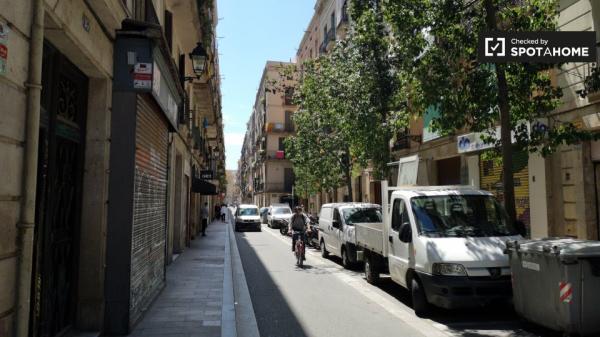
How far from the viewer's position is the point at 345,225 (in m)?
13.5

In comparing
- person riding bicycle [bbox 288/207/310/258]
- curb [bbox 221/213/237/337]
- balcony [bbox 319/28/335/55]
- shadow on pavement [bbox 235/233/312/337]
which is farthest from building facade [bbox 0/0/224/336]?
balcony [bbox 319/28/335/55]

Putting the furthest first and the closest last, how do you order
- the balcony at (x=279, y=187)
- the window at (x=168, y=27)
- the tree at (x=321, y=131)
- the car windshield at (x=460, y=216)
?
the balcony at (x=279, y=187)
the tree at (x=321, y=131)
the window at (x=168, y=27)
the car windshield at (x=460, y=216)

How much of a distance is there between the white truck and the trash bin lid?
646 millimetres

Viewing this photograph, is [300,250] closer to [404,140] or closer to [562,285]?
[562,285]

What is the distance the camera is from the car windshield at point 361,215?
1384cm

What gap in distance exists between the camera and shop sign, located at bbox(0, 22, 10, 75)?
3.16 meters

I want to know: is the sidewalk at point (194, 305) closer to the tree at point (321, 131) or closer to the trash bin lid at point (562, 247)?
the trash bin lid at point (562, 247)

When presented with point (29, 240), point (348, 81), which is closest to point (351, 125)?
point (348, 81)

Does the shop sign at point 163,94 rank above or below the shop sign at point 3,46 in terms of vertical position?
above

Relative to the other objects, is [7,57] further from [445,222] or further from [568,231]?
[568,231]

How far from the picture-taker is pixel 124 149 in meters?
6.07

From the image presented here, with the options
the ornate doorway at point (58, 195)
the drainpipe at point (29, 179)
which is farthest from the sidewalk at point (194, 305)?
the drainpipe at point (29, 179)

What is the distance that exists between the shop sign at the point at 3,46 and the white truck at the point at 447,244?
5916 millimetres

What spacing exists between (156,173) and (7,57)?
199 inches
